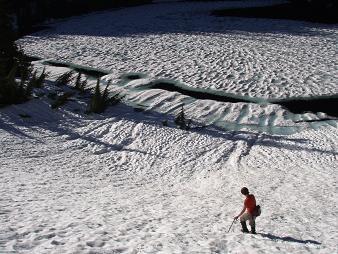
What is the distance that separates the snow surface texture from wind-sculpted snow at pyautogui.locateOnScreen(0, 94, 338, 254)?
1.2 inches

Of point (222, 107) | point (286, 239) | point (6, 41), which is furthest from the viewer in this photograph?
point (6, 41)

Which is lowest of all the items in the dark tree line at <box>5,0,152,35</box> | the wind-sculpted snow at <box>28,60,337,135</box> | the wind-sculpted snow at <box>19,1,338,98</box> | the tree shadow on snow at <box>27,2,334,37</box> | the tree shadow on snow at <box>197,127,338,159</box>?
the tree shadow on snow at <box>197,127,338,159</box>

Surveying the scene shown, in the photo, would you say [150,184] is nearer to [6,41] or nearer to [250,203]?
[250,203]

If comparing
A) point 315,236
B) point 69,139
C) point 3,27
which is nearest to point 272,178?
point 315,236

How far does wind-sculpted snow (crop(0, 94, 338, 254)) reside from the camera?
7426mm

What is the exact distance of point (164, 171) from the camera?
11.9 m

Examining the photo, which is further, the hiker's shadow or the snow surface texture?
the hiker's shadow

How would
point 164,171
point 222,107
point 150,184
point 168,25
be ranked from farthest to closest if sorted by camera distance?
1. point 168,25
2. point 222,107
3. point 164,171
4. point 150,184

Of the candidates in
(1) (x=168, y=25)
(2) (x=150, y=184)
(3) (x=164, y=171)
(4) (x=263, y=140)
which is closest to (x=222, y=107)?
(4) (x=263, y=140)

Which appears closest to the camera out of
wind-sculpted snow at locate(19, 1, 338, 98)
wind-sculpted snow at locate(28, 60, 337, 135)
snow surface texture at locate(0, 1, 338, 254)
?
snow surface texture at locate(0, 1, 338, 254)

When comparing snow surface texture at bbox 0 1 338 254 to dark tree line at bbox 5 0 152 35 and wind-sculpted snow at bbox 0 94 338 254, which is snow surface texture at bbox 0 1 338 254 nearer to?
wind-sculpted snow at bbox 0 94 338 254

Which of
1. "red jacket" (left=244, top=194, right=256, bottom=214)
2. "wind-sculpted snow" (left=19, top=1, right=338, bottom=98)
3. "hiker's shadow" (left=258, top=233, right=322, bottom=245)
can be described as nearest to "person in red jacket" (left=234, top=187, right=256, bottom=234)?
"red jacket" (left=244, top=194, right=256, bottom=214)

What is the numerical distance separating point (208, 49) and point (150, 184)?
14.6m

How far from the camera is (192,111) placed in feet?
52.9
